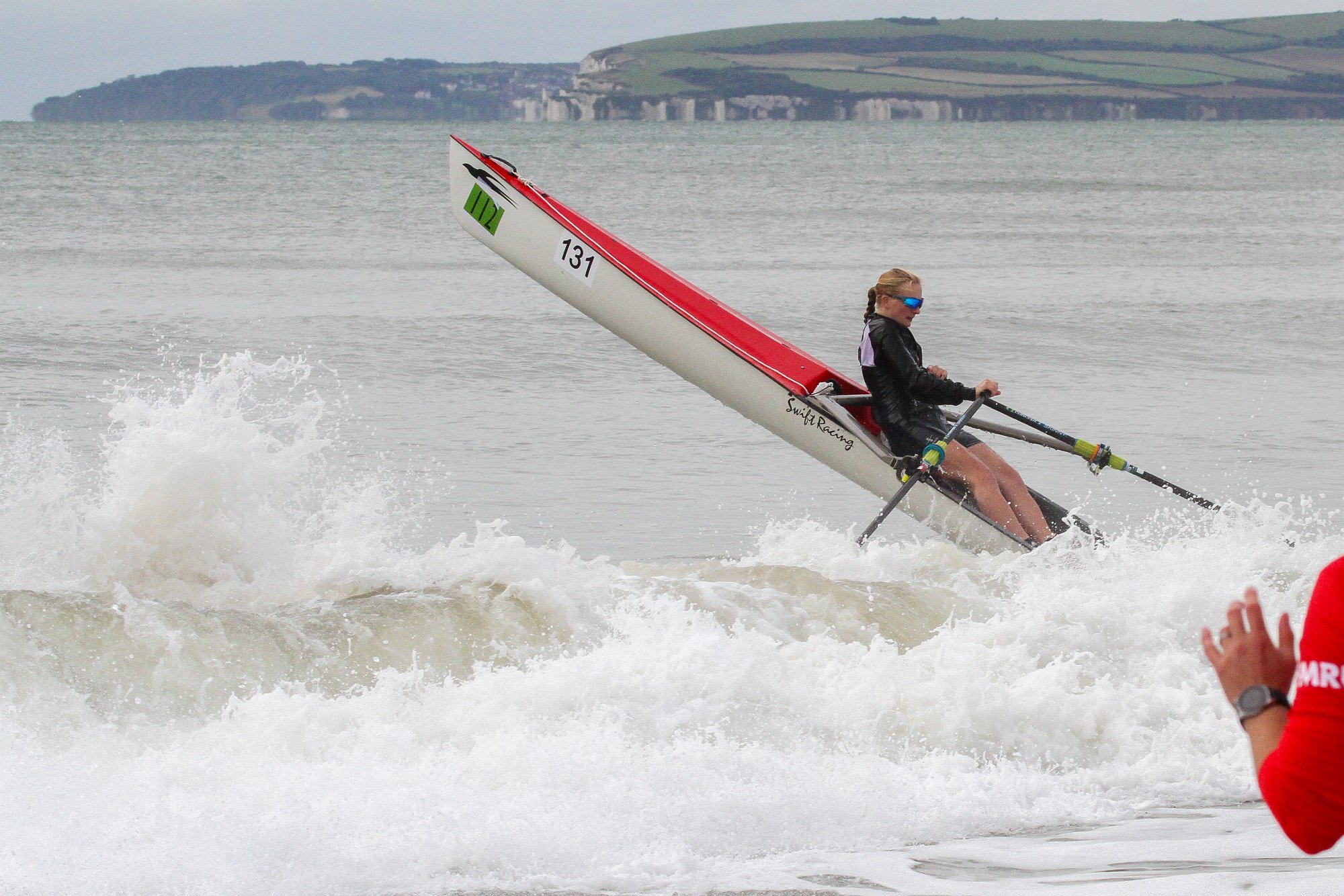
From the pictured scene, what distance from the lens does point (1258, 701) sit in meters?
2.40

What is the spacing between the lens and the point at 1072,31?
17775cm

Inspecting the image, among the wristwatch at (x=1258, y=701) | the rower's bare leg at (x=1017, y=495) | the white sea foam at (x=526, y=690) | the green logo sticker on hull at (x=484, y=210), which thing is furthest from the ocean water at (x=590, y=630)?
the wristwatch at (x=1258, y=701)

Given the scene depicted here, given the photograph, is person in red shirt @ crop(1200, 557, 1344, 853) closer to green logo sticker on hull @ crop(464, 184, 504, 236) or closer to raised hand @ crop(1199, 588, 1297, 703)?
raised hand @ crop(1199, 588, 1297, 703)

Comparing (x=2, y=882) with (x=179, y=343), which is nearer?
(x=2, y=882)

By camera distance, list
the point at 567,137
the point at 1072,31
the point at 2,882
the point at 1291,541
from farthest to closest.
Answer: the point at 1072,31 → the point at 567,137 → the point at 1291,541 → the point at 2,882

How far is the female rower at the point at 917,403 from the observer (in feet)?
26.8

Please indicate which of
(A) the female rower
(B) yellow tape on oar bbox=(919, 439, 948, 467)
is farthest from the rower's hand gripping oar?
(A) the female rower

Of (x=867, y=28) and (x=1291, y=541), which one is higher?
(x=867, y=28)

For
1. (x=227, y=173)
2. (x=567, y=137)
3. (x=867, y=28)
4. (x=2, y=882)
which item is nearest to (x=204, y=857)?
(x=2, y=882)

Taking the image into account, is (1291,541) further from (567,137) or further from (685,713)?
(567,137)

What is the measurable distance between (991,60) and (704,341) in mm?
165752

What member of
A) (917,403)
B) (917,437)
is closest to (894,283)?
(917,403)

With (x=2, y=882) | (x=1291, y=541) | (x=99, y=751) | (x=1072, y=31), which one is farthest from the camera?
(x=1072, y=31)

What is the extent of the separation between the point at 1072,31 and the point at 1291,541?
18151cm
